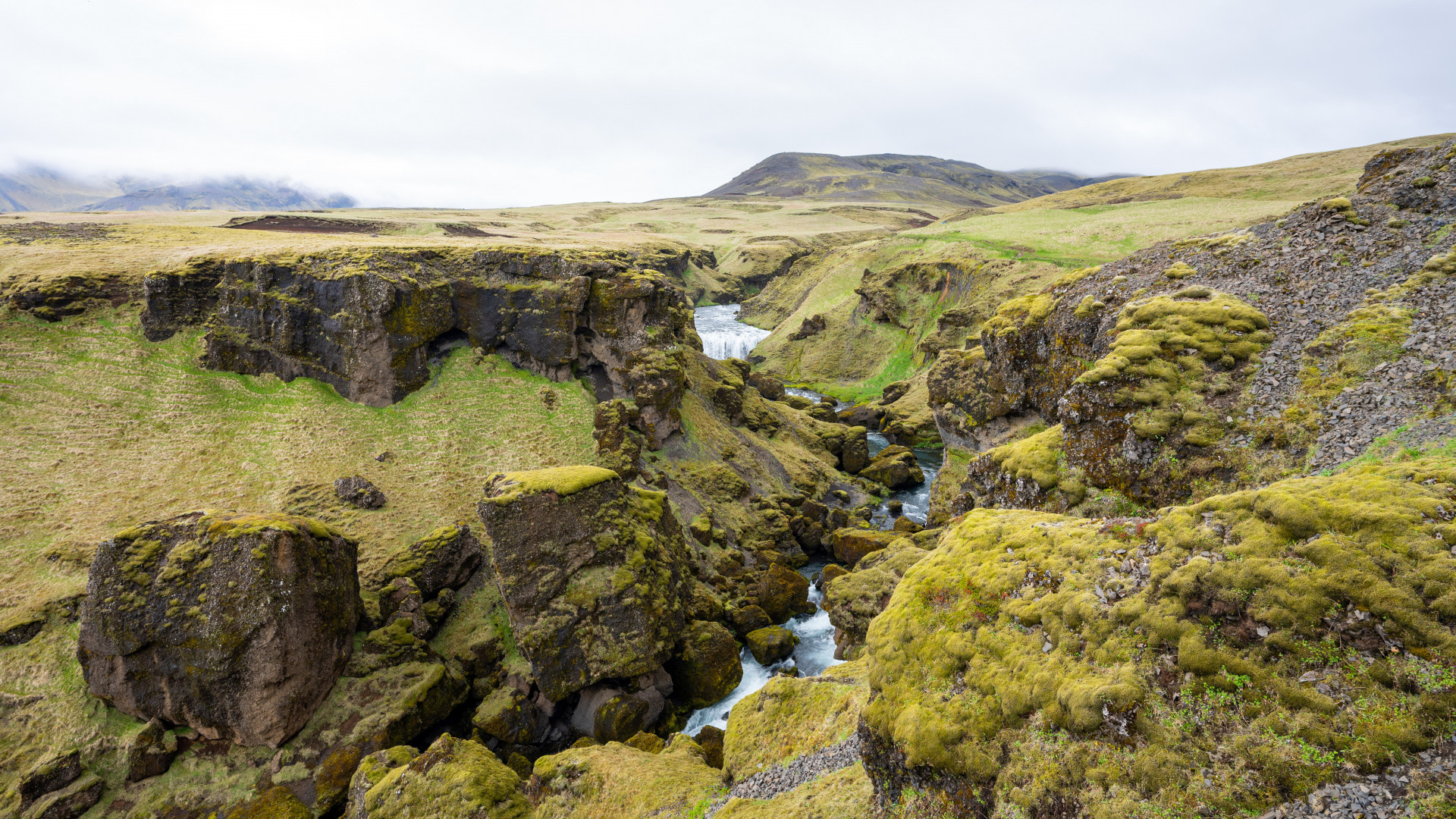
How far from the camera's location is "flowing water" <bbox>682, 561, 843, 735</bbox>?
979 inches

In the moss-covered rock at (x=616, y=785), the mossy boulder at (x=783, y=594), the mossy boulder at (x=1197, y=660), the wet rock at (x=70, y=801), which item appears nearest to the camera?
the mossy boulder at (x=1197, y=660)

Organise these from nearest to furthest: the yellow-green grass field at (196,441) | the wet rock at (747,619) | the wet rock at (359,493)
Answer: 1. the yellow-green grass field at (196,441)
2. the wet rock at (359,493)
3. the wet rock at (747,619)

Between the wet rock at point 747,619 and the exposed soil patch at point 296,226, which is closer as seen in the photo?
the wet rock at point 747,619

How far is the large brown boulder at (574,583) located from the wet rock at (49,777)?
1365cm

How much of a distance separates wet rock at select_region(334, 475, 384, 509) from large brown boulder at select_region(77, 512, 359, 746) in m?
7.97

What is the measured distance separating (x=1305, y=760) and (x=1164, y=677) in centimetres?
174

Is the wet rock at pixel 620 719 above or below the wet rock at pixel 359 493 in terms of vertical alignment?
below

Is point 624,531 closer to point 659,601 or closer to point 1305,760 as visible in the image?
point 659,601

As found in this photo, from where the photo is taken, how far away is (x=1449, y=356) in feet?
42.5

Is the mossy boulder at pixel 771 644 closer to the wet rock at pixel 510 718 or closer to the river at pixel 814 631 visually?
the river at pixel 814 631

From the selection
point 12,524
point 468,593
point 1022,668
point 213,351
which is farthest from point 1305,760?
point 213,351

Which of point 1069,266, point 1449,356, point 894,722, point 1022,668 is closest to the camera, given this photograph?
point 1022,668

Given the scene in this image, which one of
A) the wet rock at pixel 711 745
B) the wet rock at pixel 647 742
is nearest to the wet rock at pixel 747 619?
the wet rock at pixel 711 745

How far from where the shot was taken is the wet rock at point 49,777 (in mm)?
18000
